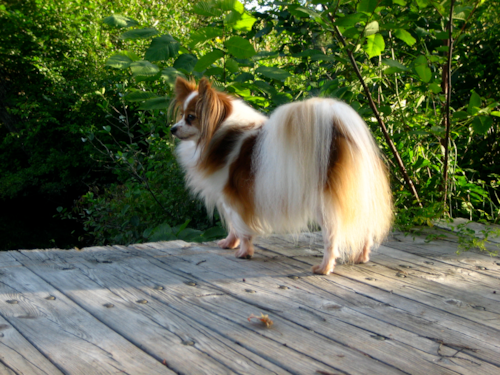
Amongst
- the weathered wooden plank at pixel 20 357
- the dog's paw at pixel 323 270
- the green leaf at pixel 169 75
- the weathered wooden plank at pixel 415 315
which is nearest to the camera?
the weathered wooden plank at pixel 20 357

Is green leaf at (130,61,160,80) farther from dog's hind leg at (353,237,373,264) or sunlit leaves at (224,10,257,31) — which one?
dog's hind leg at (353,237,373,264)

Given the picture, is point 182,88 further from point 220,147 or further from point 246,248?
point 246,248

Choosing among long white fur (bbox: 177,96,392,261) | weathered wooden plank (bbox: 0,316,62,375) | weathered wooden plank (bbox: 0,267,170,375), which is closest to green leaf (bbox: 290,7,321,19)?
long white fur (bbox: 177,96,392,261)

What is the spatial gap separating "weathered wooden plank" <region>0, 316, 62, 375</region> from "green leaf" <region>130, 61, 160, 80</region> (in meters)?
1.82

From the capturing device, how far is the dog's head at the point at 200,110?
9.59ft

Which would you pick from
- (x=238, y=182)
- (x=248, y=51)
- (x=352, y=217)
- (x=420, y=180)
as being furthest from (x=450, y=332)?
(x=420, y=180)

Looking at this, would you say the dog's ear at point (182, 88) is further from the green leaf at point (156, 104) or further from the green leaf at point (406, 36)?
the green leaf at point (406, 36)

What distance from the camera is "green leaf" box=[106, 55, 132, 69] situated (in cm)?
312

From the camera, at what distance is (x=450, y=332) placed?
1828mm

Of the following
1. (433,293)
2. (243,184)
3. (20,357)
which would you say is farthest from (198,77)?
(20,357)

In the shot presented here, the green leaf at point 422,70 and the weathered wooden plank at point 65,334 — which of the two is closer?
the weathered wooden plank at point 65,334

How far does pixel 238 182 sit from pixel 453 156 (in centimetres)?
229

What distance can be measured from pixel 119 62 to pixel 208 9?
0.66 m

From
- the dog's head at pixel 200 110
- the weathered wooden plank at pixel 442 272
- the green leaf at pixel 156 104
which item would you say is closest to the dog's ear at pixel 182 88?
the dog's head at pixel 200 110
